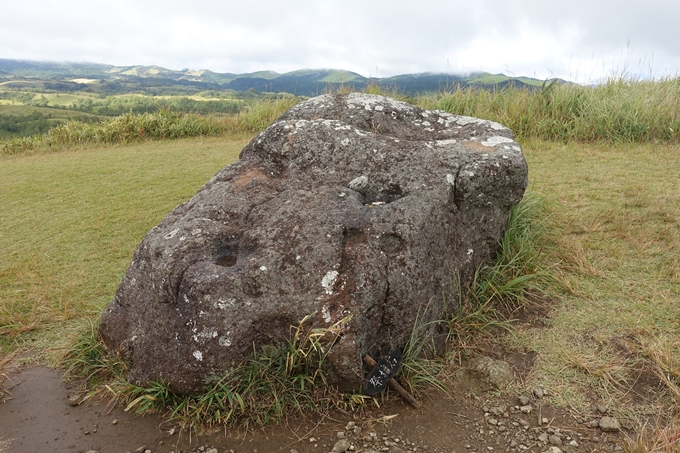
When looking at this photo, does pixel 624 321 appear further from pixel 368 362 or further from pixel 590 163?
pixel 590 163

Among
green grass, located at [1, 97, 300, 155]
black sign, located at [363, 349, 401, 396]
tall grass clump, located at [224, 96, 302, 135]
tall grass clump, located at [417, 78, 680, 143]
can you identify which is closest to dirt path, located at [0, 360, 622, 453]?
black sign, located at [363, 349, 401, 396]

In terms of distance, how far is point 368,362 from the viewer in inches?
107

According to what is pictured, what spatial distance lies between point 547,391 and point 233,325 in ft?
6.06

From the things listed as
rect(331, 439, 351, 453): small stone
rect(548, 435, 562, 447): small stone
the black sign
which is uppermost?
the black sign

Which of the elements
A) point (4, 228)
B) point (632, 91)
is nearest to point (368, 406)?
point (4, 228)

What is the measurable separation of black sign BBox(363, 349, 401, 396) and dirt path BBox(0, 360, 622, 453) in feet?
0.44

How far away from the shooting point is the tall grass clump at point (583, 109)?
806 cm

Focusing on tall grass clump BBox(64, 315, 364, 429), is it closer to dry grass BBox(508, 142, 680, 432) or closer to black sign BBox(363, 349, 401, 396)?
black sign BBox(363, 349, 401, 396)

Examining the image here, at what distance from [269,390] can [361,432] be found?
54 cm

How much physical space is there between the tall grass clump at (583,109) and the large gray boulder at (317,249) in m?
5.15

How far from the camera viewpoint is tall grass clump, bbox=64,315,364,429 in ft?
8.64

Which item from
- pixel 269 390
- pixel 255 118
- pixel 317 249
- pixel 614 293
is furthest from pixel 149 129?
pixel 614 293

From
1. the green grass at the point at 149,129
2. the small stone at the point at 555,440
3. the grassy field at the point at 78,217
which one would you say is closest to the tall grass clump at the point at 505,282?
the small stone at the point at 555,440

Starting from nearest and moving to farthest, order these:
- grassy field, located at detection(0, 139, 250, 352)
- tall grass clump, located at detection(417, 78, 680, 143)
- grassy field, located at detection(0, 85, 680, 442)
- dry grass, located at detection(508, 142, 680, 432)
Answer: dry grass, located at detection(508, 142, 680, 432) < grassy field, located at detection(0, 85, 680, 442) < grassy field, located at detection(0, 139, 250, 352) < tall grass clump, located at detection(417, 78, 680, 143)
